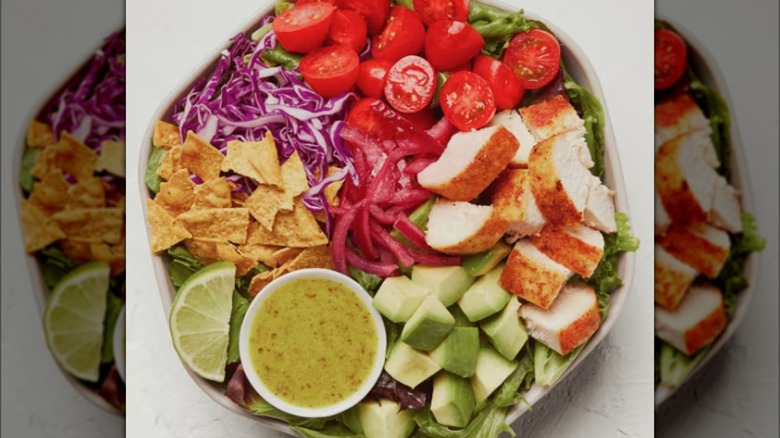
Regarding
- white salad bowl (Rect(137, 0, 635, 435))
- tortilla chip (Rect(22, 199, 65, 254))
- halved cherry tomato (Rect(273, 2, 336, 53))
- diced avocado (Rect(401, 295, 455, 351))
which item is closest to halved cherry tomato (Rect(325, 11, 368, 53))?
halved cherry tomato (Rect(273, 2, 336, 53))

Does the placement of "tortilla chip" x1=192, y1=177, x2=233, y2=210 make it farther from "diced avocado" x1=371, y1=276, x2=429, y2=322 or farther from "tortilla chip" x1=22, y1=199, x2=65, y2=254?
"tortilla chip" x1=22, y1=199, x2=65, y2=254

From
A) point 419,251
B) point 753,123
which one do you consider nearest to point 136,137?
point 419,251

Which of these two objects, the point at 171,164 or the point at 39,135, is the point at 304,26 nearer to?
the point at 171,164

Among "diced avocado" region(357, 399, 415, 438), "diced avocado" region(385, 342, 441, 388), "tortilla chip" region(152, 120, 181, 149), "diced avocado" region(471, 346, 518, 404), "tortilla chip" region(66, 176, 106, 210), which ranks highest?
"tortilla chip" region(152, 120, 181, 149)

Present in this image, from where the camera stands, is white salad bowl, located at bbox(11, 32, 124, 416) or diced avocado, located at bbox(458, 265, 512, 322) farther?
white salad bowl, located at bbox(11, 32, 124, 416)

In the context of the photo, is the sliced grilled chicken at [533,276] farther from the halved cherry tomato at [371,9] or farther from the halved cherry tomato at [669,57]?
the halved cherry tomato at [669,57]

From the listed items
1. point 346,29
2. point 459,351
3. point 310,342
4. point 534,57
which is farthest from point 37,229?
point 534,57
